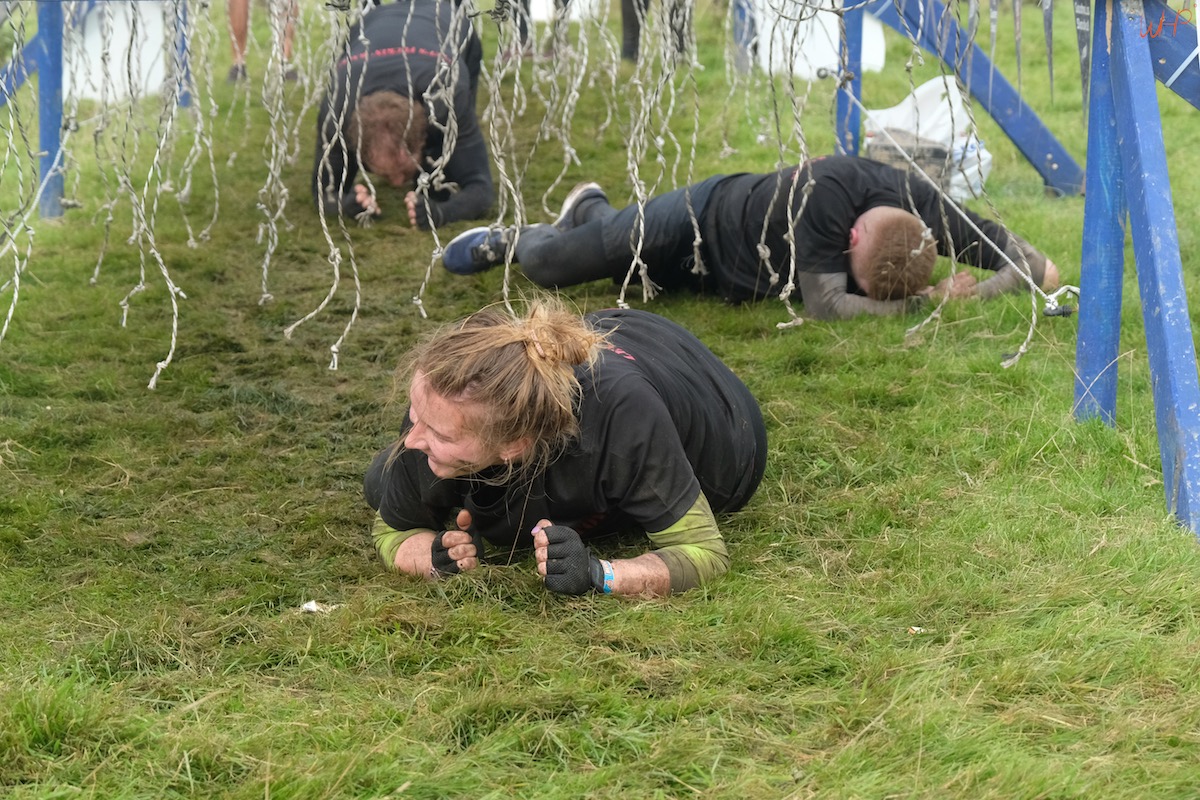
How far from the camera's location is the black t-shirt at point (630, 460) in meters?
2.81

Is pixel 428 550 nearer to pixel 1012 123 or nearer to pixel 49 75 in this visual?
pixel 49 75

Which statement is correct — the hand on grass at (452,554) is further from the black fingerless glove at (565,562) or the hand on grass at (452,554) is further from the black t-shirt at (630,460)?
the black fingerless glove at (565,562)

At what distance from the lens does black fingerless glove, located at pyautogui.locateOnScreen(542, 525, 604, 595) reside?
9.14 feet

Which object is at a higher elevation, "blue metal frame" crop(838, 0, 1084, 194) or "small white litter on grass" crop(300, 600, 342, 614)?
"blue metal frame" crop(838, 0, 1084, 194)

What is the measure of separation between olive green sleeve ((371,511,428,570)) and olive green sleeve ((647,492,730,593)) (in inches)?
25.1

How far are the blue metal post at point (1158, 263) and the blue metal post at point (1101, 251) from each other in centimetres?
9

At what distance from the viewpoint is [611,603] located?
113 inches

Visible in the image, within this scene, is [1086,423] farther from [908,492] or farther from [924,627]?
[924,627]

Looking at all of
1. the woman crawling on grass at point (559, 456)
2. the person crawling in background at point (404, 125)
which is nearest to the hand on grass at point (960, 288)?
the woman crawling on grass at point (559, 456)

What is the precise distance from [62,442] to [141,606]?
1213 millimetres

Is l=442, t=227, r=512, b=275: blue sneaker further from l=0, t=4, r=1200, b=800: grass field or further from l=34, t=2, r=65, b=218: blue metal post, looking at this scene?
l=34, t=2, r=65, b=218: blue metal post

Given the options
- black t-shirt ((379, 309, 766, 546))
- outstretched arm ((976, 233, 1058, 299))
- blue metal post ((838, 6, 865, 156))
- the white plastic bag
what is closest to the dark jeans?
outstretched arm ((976, 233, 1058, 299))

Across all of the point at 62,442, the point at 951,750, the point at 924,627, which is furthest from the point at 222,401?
the point at 951,750

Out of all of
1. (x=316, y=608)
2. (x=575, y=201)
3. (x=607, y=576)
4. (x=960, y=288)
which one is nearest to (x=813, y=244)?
(x=960, y=288)
